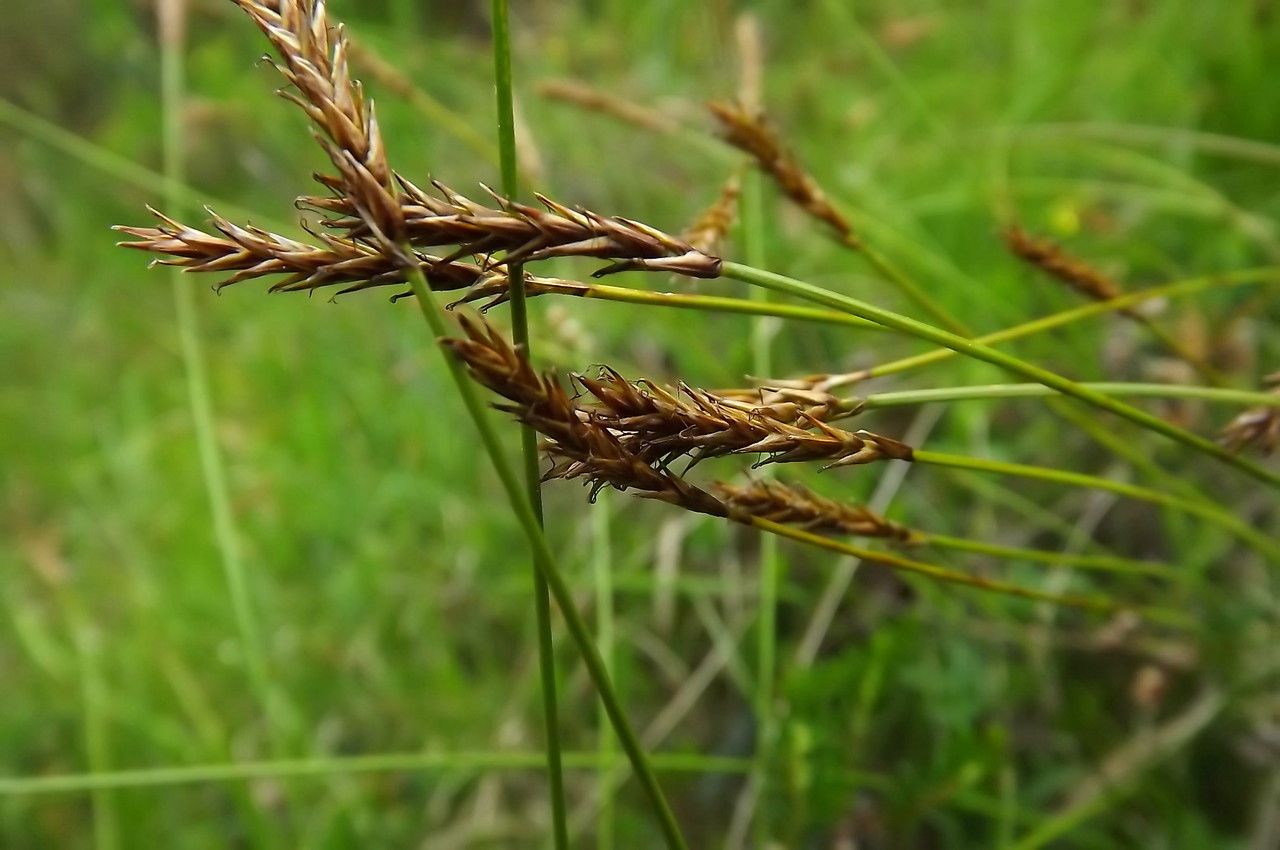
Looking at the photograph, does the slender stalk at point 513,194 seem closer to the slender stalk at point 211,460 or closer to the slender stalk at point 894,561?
the slender stalk at point 894,561

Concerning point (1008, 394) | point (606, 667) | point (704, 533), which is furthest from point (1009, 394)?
point (704, 533)

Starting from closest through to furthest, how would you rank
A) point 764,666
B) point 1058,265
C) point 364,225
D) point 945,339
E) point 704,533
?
1. point 364,225
2. point 945,339
3. point 1058,265
4. point 764,666
5. point 704,533

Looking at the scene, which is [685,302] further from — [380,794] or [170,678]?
[170,678]

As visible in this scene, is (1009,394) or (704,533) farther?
(704,533)

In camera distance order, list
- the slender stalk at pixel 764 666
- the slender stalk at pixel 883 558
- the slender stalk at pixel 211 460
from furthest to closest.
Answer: the slender stalk at pixel 211 460
the slender stalk at pixel 764 666
the slender stalk at pixel 883 558

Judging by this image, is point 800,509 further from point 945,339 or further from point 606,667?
point 606,667

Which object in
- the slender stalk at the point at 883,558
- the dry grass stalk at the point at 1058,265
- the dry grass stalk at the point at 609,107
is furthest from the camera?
the dry grass stalk at the point at 609,107

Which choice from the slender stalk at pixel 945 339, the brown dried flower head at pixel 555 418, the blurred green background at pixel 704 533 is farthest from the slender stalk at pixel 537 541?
the blurred green background at pixel 704 533
